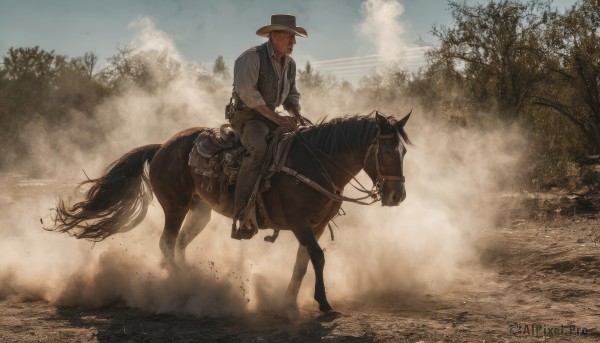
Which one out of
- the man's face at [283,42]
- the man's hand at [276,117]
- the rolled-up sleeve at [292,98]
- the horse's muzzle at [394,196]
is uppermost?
the man's face at [283,42]

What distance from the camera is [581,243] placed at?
30.6 ft

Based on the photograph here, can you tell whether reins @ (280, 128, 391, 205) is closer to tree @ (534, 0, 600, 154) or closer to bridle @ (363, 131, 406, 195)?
bridle @ (363, 131, 406, 195)

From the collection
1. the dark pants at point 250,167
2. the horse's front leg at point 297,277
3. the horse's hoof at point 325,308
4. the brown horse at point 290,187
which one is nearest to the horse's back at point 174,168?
the brown horse at point 290,187

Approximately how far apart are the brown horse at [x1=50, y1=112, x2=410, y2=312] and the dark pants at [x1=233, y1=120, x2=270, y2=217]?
20 centimetres

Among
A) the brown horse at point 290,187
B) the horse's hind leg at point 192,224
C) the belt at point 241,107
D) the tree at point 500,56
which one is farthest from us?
the tree at point 500,56

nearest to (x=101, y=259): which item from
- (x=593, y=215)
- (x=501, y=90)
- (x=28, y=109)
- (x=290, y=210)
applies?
(x=290, y=210)

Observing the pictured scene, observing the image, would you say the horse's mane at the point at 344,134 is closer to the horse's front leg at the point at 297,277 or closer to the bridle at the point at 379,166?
the bridle at the point at 379,166

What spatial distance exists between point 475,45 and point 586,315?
17.8m

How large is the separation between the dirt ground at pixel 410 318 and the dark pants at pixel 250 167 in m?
1.18

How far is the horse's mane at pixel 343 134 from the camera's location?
20.5ft

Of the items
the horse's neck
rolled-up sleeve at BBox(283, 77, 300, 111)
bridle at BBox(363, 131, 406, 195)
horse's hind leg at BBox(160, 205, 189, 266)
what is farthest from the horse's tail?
bridle at BBox(363, 131, 406, 195)

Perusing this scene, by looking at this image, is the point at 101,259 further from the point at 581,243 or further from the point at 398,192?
the point at 581,243

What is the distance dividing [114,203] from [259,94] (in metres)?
2.47

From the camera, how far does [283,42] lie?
6.72m
